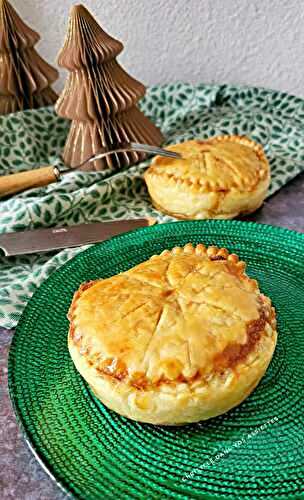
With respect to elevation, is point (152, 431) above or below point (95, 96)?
below

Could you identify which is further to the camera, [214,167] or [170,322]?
[214,167]

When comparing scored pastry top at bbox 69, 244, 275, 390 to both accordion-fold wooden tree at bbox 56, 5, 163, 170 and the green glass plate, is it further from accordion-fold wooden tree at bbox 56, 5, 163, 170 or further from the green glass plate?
accordion-fold wooden tree at bbox 56, 5, 163, 170

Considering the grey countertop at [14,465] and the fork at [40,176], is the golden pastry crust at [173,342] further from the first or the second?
the fork at [40,176]

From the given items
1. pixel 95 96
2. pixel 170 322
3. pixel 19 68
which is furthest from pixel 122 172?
pixel 170 322

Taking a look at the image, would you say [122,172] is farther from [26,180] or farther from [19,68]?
[19,68]

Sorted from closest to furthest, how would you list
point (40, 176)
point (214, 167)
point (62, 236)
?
point (62, 236) → point (214, 167) → point (40, 176)

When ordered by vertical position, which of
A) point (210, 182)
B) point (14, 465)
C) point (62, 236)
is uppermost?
point (210, 182)
